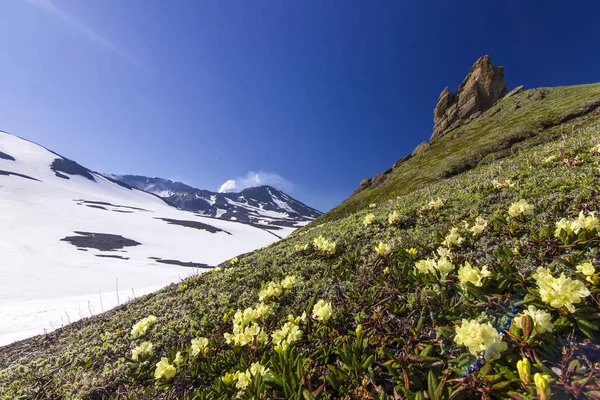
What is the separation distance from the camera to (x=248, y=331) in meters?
3.66

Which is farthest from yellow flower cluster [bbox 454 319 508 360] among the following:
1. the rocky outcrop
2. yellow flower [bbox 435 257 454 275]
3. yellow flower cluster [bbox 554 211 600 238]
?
the rocky outcrop

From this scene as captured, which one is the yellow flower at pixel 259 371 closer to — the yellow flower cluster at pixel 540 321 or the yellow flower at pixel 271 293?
the yellow flower at pixel 271 293

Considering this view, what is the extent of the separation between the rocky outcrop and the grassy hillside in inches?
3455

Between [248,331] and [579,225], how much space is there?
460 cm

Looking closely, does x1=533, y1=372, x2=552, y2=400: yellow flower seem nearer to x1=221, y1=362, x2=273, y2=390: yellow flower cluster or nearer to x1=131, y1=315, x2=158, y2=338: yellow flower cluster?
x1=221, y1=362, x2=273, y2=390: yellow flower cluster

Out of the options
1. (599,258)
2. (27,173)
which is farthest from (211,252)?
(27,173)

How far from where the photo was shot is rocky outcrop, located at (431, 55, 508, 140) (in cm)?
8288

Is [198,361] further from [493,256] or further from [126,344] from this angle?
[493,256]

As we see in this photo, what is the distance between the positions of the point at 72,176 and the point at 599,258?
796 feet

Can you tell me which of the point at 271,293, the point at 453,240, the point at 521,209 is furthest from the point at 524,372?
the point at 271,293

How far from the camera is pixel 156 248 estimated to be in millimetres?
70125

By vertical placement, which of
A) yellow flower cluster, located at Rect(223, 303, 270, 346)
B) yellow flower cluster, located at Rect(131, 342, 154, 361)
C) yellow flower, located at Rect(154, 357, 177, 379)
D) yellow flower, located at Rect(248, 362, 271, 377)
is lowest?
yellow flower cluster, located at Rect(131, 342, 154, 361)

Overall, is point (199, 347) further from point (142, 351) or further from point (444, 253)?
point (444, 253)

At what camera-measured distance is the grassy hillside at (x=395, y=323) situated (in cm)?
238
